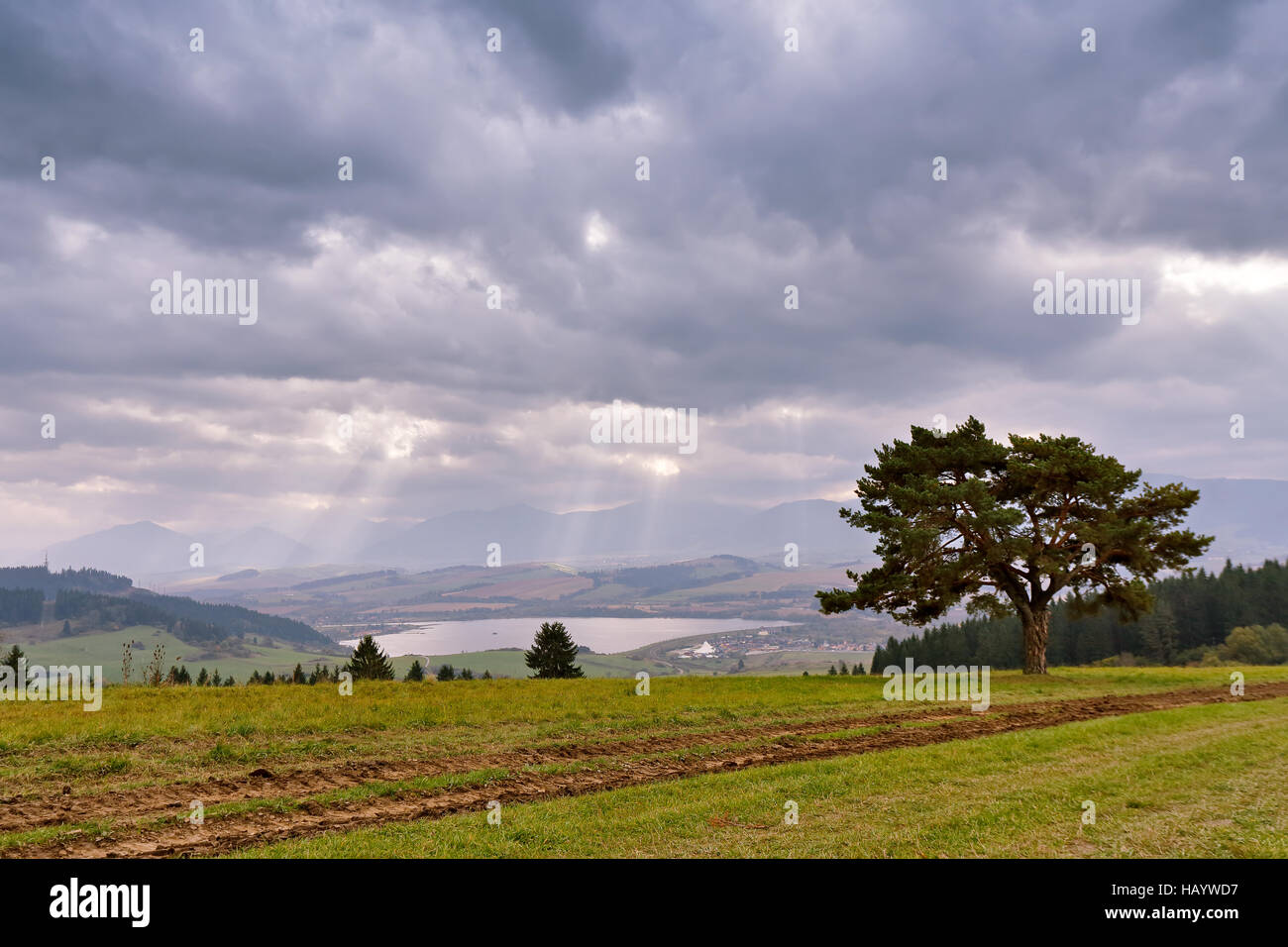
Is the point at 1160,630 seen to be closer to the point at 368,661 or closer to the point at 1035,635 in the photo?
the point at 1035,635

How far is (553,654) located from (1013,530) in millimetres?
39324

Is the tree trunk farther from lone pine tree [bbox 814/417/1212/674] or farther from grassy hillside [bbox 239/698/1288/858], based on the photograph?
grassy hillside [bbox 239/698/1288/858]

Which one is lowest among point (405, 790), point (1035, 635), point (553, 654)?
point (553, 654)

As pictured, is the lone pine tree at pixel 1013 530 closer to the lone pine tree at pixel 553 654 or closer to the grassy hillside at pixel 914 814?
the grassy hillside at pixel 914 814

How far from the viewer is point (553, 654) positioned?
6253 cm

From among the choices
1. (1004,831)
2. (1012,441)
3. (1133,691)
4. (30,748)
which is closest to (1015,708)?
(1133,691)

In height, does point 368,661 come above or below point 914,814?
below

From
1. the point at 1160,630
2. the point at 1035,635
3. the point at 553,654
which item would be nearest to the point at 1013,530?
the point at 1035,635

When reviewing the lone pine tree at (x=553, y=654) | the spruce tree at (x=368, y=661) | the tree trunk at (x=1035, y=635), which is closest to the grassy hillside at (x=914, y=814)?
the tree trunk at (x=1035, y=635)

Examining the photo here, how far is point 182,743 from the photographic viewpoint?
16.6 meters

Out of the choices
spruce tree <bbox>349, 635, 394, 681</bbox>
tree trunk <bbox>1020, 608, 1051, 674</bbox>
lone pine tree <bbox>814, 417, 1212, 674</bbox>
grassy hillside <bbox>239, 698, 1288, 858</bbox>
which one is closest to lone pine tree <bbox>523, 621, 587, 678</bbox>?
spruce tree <bbox>349, 635, 394, 681</bbox>

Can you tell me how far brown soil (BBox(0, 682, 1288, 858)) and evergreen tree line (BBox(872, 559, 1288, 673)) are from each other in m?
94.8

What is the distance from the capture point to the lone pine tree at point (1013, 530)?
38844 millimetres
